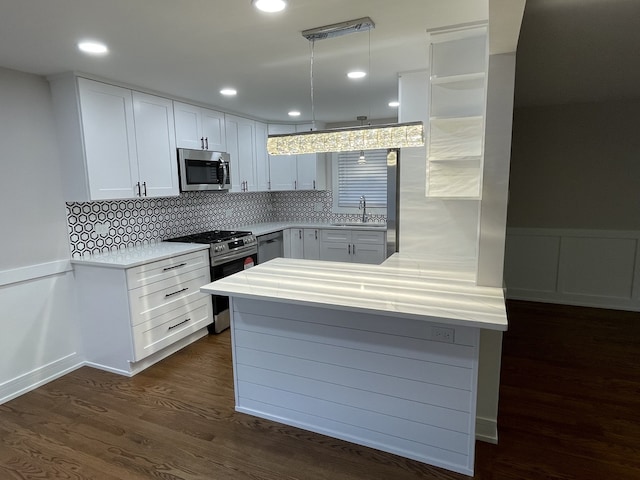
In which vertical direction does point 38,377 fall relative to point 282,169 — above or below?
below

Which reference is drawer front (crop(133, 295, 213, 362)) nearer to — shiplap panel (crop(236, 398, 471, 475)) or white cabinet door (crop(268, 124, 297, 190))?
shiplap panel (crop(236, 398, 471, 475))

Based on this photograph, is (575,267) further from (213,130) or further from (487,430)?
(213,130)

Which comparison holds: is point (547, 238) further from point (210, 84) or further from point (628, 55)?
point (210, 84)

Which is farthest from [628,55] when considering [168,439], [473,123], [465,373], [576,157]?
[168,439]

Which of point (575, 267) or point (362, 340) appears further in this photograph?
point (575, 267)

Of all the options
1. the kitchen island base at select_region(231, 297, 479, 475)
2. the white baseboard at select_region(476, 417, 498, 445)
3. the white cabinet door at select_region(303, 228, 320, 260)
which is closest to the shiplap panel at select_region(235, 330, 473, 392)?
the kitchen island base at select_region(231, 297, 479, 475)

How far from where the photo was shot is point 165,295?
131 inches

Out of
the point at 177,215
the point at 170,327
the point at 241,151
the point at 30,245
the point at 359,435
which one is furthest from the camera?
the point at 241,151

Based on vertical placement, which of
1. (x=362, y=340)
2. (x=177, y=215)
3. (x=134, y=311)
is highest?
(x=177, y=215)

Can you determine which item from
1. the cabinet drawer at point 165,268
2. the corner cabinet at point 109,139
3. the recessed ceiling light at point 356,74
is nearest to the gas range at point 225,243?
the cabinet drawer at point 165,268

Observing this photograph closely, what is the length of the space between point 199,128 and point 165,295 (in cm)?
183

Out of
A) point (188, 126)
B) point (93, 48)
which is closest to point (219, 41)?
point (93, 48)

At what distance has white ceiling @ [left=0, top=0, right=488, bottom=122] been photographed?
6.14 feet

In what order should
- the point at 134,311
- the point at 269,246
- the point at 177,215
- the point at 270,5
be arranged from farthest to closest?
the point at 269,246
the point at 177,215
the point at 134,311
the point at 270,5
